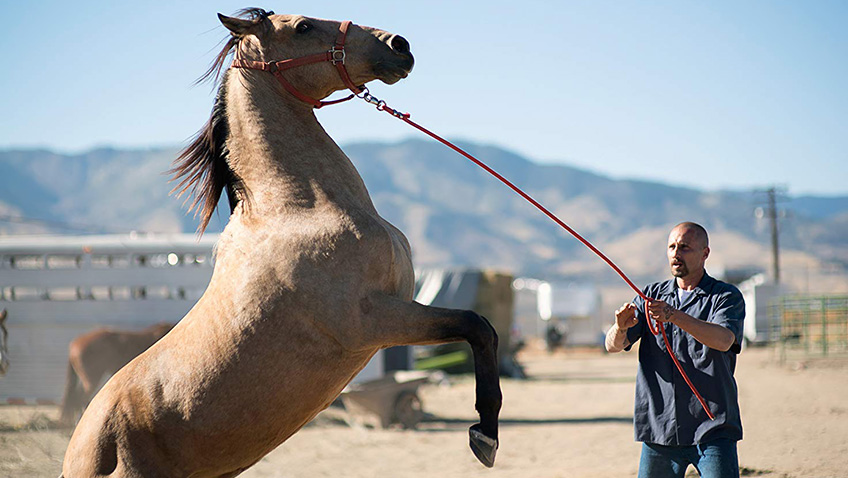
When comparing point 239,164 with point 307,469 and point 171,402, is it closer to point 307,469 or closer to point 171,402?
point 171,402

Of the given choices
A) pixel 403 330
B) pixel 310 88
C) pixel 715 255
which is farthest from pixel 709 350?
pixel 715 255

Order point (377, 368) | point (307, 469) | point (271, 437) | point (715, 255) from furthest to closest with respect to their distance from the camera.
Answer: point (715, 255)
point (377, 368)
point (307, 469)
point (271, 437)

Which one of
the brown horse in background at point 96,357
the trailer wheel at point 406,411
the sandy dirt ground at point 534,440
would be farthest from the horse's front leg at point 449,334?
the trailer wheel at point 406,411

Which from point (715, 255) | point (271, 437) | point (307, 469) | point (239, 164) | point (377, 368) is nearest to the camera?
point (271, 437)

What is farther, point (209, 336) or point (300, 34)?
point (300, 34)

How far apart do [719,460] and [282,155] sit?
2.64 meters

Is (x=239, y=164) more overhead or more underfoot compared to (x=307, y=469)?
more overhead

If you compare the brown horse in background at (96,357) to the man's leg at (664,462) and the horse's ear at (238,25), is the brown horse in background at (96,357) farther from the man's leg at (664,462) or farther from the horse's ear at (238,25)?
the man's leg at (664,462)

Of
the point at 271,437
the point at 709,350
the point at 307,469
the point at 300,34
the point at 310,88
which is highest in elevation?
the point at 300,34

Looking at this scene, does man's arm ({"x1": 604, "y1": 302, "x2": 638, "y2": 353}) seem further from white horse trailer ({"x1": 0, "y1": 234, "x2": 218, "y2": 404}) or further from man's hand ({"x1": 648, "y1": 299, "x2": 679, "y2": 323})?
white horse trailer ({"x1": 0, "y1": 234, "x2": 218, "y2": 404})

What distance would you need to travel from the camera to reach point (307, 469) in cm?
1049

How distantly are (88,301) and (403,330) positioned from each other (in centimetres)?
1215

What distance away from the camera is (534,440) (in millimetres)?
12555

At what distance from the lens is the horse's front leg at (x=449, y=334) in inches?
143
